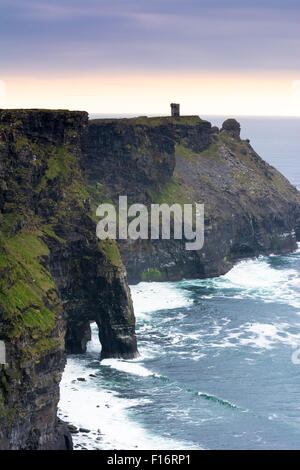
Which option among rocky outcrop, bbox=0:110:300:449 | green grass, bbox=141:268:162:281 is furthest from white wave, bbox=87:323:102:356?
green grass, bbox=141:268:162:281

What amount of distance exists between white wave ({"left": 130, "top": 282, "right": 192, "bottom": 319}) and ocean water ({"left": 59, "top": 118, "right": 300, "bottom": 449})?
0.22 metres

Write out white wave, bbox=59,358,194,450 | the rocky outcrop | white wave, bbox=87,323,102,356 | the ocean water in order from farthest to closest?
white wave, bbox=87,323,102,356, the ocean water, white wave, bbox=59,358,194,450, the rocky outcrop

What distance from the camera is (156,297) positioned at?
169 metres

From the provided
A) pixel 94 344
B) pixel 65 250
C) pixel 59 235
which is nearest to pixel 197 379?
pixel 94 344

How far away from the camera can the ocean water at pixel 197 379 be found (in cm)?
10644

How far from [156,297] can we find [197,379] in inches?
1760

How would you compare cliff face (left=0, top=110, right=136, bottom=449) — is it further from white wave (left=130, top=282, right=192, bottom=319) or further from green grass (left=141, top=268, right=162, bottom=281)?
green grass (left=141, top=268, right=162, bottom=281)

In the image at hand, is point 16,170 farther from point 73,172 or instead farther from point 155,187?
point 155,187

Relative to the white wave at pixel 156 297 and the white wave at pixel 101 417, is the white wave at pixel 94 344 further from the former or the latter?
the white wave at pixel 156 297

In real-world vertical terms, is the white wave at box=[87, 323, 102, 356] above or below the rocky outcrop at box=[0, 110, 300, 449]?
below

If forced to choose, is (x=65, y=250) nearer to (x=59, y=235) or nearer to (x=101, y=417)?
(x=59, y=235)

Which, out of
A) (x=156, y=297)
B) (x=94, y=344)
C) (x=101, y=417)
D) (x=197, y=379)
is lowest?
(x=101, y=417)

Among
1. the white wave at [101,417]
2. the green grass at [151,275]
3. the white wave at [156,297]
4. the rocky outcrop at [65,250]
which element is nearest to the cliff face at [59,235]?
the rocky outcrop at [65,250]

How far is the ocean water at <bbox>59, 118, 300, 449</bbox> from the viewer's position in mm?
106438
